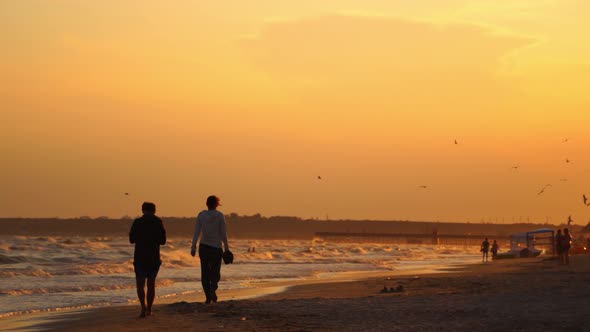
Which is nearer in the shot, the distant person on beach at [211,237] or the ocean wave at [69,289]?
the distant person on beach at [211,237]

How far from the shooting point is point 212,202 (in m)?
16.9

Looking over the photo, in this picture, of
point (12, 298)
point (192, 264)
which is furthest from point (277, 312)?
point (192, 264)

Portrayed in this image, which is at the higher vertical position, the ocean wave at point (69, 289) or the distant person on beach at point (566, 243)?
the distant person on beach at point (566, 243)

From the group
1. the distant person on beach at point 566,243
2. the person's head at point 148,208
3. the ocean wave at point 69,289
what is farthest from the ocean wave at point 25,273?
the person's head at point 148,208

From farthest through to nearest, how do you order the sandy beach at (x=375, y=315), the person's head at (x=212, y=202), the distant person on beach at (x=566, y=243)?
1. the distant person on beach at (x=566, y=243)
2. the person's head at (x=212, y=202)
3. the sandy beach at (x=375, y=315)

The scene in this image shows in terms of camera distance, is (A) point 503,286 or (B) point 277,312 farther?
(A) point 503,286

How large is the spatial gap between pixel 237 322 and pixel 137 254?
2.16 metres

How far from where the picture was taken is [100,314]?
17.9 metres

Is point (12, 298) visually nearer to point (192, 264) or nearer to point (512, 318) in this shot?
point (512, 318)

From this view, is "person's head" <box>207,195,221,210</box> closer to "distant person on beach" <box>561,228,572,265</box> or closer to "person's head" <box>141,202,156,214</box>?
"person's head" <box>141,202,156,214</box>

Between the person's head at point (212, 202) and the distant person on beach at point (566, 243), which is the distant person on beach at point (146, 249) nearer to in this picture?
the person's head at point (212, 202)

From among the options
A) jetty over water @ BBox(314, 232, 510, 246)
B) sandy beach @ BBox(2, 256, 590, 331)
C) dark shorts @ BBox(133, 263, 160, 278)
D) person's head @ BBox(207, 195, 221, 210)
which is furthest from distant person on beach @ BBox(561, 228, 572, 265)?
jetty over water @ BBox(314, 232, 510, 246)

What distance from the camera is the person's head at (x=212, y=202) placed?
16844 millimetres

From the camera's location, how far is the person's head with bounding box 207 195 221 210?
663 inches
